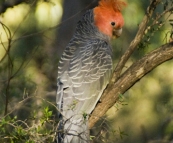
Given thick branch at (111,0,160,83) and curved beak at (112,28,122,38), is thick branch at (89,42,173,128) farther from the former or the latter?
curved beak at (112,28,122,38)

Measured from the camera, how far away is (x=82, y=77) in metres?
2.99

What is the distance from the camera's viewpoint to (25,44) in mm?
4883

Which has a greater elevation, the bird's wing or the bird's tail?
the bird's wing

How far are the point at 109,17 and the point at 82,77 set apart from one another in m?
0.55

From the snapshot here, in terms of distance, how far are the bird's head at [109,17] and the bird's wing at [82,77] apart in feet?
0.48

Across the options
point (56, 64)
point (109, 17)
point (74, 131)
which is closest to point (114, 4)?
point (109, 17)

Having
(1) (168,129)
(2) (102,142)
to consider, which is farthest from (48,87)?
(2) (102,142)

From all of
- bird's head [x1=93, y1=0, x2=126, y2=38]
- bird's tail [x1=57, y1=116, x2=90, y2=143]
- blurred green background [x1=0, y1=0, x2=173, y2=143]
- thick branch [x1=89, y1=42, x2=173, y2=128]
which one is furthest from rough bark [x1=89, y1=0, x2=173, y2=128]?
blurred green background [x1=0, y1=0, x2=173, y2=143]

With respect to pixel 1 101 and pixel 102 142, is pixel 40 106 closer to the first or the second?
pixel 1 101

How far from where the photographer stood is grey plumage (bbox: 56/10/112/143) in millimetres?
2791

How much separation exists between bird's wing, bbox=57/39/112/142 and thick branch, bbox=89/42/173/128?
70mm

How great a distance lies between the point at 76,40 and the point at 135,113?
6.75 feet

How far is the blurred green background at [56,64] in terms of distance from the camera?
15.5 feet

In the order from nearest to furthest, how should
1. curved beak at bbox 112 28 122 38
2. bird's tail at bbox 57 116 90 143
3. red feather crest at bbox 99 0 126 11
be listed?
1. bird's tail at bbox 57 116 90 143
2. red feather crest at bbox 99 0 126 11
3. curved beak at bbox 112 28 122 38
